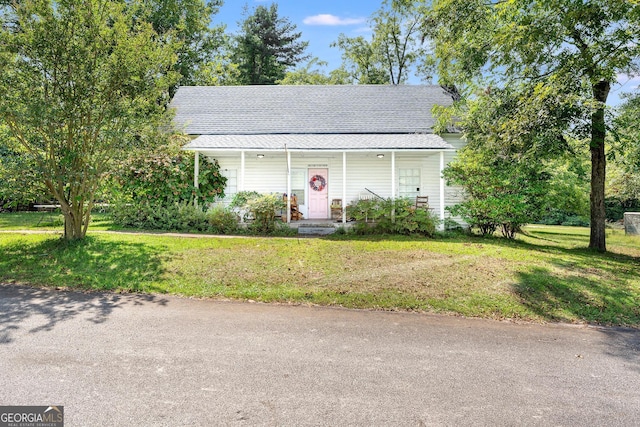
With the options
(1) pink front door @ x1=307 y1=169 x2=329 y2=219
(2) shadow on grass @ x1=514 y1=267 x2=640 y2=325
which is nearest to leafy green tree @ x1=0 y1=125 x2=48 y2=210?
(1) pink front door @ x1=307 y1=169 x2=329 y2=219

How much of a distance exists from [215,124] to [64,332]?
12.7 meters

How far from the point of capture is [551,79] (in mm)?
8305

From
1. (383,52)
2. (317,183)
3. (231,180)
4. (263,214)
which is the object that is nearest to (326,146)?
(317,183)

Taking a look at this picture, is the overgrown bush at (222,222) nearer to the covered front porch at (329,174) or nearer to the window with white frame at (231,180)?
the covered front porch at (329,174)

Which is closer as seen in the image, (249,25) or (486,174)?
(486,174)

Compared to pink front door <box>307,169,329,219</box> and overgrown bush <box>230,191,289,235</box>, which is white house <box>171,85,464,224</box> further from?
overgrown bush <box>230,191,289,235</box>

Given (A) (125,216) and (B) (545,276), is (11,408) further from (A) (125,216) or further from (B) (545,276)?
(A) (125,216)

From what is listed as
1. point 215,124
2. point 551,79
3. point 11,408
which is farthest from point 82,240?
point 551,79

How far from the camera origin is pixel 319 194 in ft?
48.4

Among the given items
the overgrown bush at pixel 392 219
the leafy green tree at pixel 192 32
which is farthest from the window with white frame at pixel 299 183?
the leafy green tree at pixel 192 32

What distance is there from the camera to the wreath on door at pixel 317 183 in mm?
14750

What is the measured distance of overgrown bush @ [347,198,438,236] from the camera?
11414 mm

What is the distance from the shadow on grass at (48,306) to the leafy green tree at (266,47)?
1085 inches

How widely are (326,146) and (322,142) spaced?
689 mm
